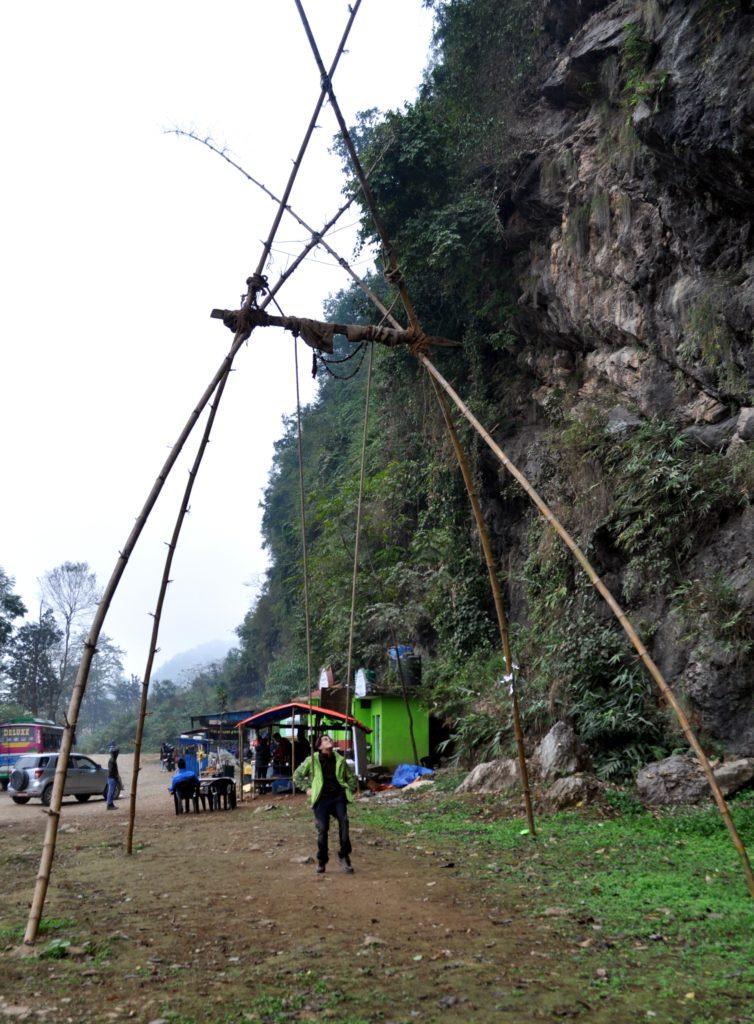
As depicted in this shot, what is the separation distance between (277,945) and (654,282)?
12424 mm

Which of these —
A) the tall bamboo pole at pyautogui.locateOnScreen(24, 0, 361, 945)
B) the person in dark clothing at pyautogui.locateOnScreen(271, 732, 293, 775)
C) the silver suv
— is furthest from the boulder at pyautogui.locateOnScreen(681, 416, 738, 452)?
the silver suv

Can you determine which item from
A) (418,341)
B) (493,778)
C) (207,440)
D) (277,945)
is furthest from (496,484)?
(277,945)

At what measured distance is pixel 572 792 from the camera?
458 inches

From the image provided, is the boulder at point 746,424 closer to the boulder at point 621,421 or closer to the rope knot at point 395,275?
the boulder at point 621,421

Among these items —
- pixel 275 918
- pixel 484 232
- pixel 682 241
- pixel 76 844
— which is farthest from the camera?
pixel 484 232

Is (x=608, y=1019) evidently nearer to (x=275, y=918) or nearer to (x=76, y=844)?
(x=275, y=918)

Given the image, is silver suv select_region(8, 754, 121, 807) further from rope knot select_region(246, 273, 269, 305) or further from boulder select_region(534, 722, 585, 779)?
rope knot select_region(246, 273, 269, 305)

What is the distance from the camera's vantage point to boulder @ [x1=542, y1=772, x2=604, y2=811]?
37.9 feet

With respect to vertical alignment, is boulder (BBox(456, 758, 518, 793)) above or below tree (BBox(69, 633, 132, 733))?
below

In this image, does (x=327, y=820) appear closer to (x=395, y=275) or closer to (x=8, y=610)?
(x=395, y=275)

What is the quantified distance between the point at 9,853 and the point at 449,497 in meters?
13.1

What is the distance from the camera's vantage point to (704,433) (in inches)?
531

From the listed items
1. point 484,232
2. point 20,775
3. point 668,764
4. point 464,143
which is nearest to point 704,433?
point 668,764

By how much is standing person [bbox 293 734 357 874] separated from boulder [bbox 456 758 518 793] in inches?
191
